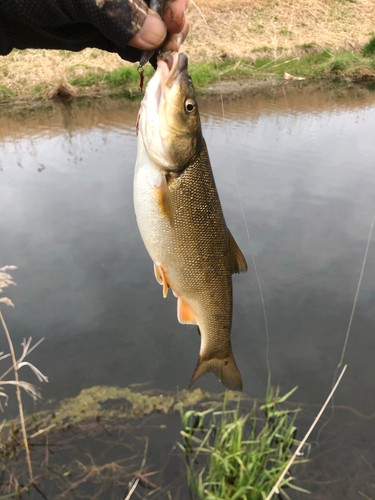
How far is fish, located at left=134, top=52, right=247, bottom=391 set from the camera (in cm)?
181

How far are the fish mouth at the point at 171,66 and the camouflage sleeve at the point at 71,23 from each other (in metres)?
0.18

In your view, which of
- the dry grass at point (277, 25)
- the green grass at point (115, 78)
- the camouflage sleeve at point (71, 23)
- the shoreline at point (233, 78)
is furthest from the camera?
the dry grass at point (277, 25)

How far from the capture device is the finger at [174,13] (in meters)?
1.70

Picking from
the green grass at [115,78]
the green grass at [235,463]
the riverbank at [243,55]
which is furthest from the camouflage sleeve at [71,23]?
the green grass at [115,78]

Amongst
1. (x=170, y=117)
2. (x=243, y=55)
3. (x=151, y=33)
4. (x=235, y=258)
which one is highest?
(x=151, y=33)

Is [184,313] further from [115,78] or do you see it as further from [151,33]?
[115,78]

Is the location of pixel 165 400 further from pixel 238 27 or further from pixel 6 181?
pixel 238 27

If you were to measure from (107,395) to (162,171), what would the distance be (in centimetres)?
213

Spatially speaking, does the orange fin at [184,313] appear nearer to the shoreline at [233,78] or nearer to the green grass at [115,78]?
the shoreline at [233,78]

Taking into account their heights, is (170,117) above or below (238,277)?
above

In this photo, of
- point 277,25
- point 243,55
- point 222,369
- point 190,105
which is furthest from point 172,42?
point 277,25

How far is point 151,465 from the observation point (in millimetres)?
2723

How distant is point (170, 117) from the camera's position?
1832 mm

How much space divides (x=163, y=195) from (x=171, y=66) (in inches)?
22.8
